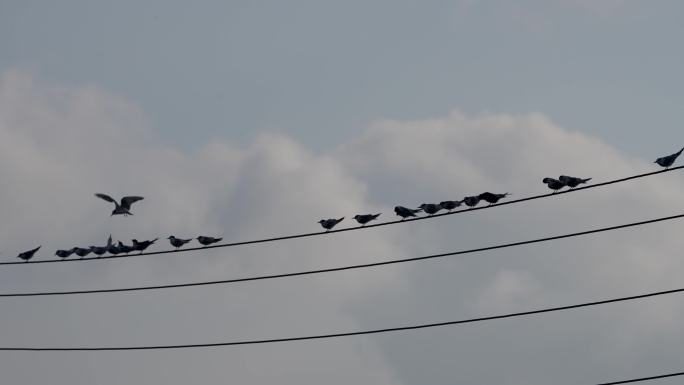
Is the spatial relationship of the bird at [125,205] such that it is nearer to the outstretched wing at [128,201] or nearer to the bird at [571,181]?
the outstretched wing at [128,201]

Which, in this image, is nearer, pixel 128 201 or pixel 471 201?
pixel 471 201

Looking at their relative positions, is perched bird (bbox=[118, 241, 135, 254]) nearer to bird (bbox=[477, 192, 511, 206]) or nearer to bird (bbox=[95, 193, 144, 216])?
bird (bbox=[95, 193, 144, 216])

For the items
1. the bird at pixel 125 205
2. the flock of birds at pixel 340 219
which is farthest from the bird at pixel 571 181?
the bird at pixel 125 205

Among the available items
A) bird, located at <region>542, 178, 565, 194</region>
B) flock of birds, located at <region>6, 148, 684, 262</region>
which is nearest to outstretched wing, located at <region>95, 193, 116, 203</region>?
flock of birds, located at <region>6, 148, 684, 262</region>

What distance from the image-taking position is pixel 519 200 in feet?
90.4

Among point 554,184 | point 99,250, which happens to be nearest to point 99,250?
point 99,250

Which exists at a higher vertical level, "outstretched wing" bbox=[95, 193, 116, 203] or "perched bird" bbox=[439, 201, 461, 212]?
"outstretched wing" bbox=[95, 193, 116, 203]

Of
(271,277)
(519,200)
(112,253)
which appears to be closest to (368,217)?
(112,253)

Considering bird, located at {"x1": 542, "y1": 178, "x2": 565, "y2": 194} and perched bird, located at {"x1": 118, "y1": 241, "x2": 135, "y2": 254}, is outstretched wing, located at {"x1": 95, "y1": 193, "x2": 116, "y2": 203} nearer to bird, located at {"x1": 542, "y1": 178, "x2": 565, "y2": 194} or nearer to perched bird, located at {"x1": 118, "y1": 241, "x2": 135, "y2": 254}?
perched bird, located at {"x1": 118, "y1": 241, "x2": 135, "y2": 254}

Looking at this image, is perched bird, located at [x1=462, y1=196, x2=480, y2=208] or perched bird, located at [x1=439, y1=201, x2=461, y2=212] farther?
perched bird, located at [x1=462, y1=196, x2=480, y2=208]

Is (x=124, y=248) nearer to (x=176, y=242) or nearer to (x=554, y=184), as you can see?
(x=176, y=242)

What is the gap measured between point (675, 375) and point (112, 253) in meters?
18.4

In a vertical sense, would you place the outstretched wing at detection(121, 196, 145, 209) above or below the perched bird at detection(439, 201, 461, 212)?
above

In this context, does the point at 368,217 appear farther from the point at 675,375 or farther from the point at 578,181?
the point at 675,375
